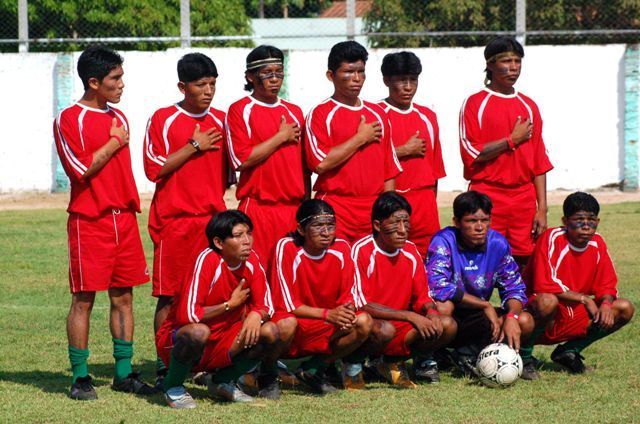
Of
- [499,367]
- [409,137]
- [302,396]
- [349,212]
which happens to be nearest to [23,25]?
[409,137]

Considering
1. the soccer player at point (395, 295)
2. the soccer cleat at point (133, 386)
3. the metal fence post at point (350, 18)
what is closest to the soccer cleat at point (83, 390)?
the soccer cleat at point (133, 386)

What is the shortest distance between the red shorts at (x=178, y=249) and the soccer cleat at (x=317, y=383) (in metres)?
0.97

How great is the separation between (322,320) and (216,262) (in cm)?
74

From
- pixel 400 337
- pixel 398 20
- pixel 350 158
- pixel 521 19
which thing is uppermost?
pixel 398 20

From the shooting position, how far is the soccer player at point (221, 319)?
6.62 metres

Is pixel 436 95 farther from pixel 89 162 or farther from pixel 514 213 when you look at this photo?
pixel 89 162

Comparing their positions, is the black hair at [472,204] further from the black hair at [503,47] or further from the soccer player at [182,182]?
the soccer player at [182,182]

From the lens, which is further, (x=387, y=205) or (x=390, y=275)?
(x=390, y=275)

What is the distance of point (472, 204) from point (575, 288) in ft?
Result: 3.17

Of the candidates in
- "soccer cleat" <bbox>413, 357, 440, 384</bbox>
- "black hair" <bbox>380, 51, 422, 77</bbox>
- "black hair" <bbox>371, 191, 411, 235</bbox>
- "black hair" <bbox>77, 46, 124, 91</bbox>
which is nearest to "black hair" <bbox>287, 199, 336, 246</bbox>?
"black hair" <bbox>371, 191, 411, 235</bbox>

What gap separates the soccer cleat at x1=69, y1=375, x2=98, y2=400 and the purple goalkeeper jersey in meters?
2.18

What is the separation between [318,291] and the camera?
706 cm

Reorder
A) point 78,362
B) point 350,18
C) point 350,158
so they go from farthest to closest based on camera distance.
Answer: point 350,18 < point 350,158 < point 78,362

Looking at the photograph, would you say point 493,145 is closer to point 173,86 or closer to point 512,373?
point 512,373
